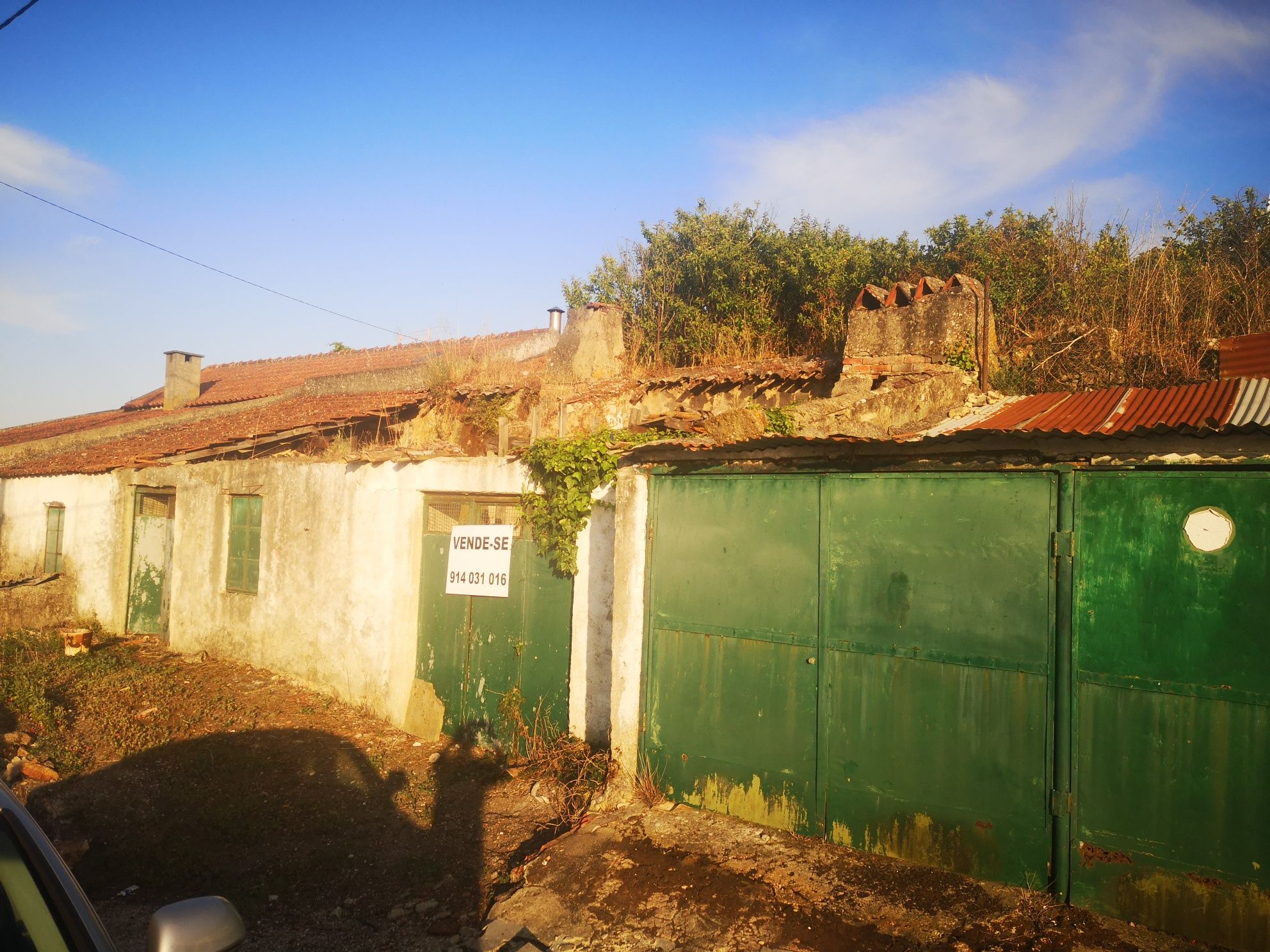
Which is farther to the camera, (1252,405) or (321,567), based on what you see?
(321,567)

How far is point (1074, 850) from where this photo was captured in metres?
4.16

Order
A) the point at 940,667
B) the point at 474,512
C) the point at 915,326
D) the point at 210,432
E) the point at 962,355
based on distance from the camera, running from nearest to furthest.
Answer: the point at 940,667 → the point at 474,512 → the point at 962,355 → the point at 915,326 → the point at 210,432

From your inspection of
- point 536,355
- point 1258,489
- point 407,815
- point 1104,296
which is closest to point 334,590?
point 407,815

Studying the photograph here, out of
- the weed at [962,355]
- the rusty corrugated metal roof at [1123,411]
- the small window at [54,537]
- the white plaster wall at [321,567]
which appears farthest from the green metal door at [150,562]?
the rusty corrugated metal roof at [1123,411]

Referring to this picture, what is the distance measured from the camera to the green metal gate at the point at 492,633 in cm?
732

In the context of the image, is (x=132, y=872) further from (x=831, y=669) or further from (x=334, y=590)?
(x=831, y=669)

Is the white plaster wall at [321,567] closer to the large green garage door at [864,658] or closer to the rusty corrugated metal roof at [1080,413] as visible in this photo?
the large green garage door at [864,658]

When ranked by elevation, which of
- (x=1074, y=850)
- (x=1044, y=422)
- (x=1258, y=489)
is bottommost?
(x=1074, y=850)

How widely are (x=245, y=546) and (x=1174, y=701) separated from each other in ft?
35.1

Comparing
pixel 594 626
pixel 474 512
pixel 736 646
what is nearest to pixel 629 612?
pixel 736 646

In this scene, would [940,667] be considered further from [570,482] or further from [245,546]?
[245,546]

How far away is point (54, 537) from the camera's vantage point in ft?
46.4

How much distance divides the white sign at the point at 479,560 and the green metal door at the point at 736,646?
226 cm

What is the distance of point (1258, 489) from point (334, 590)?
880cm
